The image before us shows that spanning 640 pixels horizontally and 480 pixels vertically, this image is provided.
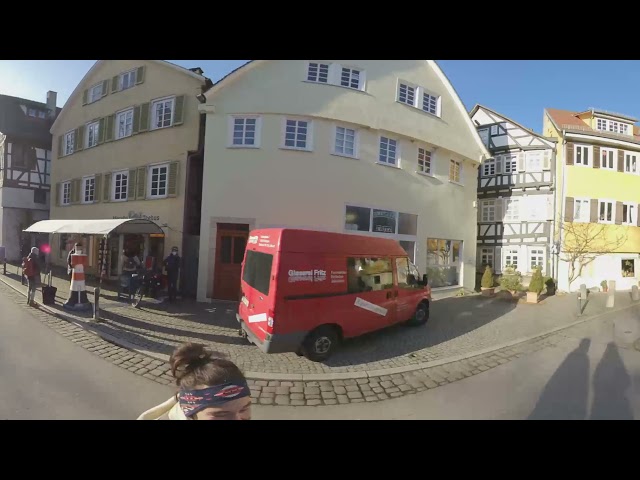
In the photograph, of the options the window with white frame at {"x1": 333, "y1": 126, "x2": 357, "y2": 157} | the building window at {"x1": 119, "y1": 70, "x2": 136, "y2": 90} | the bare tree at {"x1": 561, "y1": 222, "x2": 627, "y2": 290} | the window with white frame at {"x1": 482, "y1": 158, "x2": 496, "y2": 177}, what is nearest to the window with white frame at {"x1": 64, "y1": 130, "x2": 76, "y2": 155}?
the building window at {"x1": 119, "y1": 70, "x2": 136, "y2": 90}

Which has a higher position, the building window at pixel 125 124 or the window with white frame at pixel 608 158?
the window with white frame at pixel 608 158

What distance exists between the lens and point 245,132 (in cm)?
239

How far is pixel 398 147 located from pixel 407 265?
1683 millimetres

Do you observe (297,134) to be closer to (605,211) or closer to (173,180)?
(173,180)

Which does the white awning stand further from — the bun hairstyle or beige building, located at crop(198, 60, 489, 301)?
the bun hairstyle

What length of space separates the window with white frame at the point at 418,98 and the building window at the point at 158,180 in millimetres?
2290

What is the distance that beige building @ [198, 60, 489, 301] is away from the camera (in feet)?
5.84

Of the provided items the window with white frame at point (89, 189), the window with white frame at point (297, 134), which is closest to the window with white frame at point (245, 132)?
the window with white frame at point (297, 134)

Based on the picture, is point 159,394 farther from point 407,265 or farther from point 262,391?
point 407,265

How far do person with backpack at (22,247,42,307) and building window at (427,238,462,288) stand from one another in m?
3.76

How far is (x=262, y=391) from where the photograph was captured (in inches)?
46.4

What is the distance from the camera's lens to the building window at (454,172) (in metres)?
2.95

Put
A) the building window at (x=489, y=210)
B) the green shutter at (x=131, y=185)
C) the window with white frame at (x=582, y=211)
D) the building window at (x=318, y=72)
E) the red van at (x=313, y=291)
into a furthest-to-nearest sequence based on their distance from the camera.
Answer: the building window at (x=489, y=210) < the window with white frame at (x=582, y=211) < the green shutter at (x=131, y=185) < the building window at (x=318, y=72) < the red van at (x=313, y=291)

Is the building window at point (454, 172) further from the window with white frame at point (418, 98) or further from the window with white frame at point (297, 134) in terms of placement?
the window with white frame at point (297, 134)
